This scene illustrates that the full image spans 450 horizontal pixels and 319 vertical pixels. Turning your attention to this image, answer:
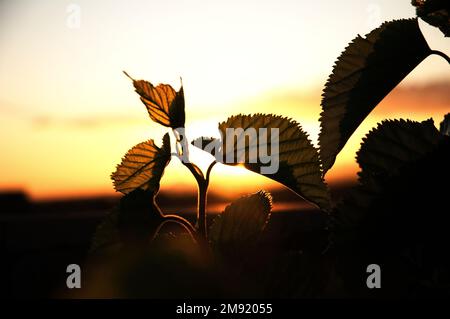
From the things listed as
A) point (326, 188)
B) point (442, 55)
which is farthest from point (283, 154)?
point (442, 55)

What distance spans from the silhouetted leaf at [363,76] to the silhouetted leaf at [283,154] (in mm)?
17

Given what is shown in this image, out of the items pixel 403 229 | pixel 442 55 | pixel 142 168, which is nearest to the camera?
pixel 403 229

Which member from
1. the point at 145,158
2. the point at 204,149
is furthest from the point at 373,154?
the point at 145,158

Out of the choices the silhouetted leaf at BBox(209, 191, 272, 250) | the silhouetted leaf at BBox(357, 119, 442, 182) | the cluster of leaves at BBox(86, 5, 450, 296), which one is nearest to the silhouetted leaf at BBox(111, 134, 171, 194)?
the cluster of leaves at BBox(86, 5, 450, 296)

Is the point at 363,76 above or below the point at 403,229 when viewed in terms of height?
above

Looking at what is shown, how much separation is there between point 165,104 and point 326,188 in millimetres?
174

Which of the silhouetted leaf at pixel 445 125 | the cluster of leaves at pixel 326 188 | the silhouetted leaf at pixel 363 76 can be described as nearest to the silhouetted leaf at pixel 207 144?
the cluster of leaves at pixel 326 188

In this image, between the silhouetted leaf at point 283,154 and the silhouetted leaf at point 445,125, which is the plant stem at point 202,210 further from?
the silhouetted leaf at point 445,125

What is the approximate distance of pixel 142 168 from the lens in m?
0.64

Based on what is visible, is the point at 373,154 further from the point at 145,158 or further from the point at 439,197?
the point at 145,158

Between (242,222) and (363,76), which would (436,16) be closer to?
(363,76)

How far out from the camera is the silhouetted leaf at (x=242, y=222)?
0.46 m
